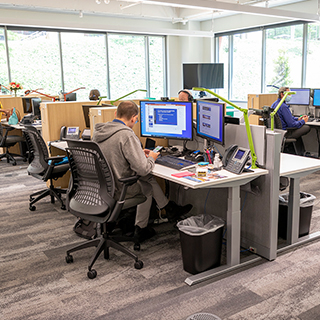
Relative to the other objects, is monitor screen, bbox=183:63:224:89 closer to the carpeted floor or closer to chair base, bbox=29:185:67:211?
chair base, bbox=29:185:67:211

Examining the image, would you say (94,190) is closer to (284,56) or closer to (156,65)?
(284,56)

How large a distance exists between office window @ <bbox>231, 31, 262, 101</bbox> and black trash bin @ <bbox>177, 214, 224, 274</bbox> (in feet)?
24.1

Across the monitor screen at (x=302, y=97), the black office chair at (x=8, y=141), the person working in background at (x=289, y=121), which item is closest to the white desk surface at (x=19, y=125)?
the black office chair at (x=8, y=141)

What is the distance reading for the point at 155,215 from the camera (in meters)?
3.55

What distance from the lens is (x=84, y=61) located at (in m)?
9.73

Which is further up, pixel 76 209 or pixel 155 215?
pixel 76 209

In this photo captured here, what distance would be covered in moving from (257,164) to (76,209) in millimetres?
1296

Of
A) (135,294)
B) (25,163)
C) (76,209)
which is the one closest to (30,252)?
(76,209)

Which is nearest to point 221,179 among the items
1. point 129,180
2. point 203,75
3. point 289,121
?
point 129,180

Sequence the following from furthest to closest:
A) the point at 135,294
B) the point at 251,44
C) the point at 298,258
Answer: the point at 251,44 < the point at 298,258 < the point at 135,294

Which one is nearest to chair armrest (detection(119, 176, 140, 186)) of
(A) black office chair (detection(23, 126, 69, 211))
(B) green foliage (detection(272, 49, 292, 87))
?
(A) black office chair (detection(23, 126, 69, 211))

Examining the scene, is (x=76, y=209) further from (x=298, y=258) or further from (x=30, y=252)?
(x=298, y=258)

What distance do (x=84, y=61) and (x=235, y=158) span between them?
7874mm

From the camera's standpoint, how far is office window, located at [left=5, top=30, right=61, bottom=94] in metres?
8.97
